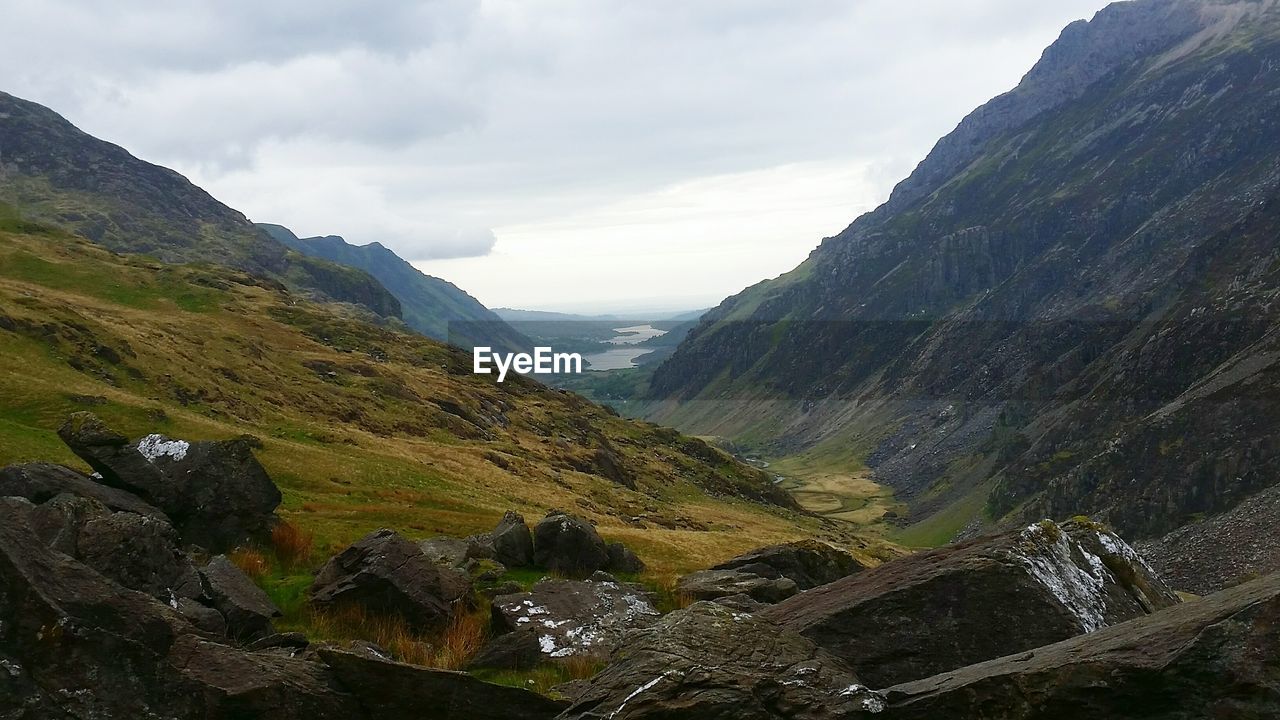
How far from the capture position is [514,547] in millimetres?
30531

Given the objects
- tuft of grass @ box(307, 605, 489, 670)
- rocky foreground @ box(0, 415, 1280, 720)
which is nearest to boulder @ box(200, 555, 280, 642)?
rocky foreground @ box(0, 415, 1280, 720)

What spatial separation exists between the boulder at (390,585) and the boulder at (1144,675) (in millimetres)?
12956

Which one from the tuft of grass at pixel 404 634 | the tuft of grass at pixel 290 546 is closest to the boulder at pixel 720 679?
the tuft of grass at pixel 404 634

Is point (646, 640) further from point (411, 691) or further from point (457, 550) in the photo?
point (457, 550)

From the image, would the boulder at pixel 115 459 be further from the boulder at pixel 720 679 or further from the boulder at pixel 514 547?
the boulder at pixel 720 679

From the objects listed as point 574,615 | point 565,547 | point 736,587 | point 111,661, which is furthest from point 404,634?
point 565,547

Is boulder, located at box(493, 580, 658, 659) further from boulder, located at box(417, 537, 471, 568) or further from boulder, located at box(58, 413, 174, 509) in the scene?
boulder, located at box(58, 413, 174, 509)

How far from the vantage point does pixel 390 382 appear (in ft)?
357

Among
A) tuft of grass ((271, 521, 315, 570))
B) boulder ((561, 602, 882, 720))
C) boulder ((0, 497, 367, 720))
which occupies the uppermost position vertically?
boulder ((0, 497, 367, 720))

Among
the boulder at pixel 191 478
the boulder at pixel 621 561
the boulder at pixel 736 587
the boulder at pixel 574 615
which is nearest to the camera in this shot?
the boulder at pixel 574 615

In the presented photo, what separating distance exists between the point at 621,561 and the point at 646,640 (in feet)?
68.7

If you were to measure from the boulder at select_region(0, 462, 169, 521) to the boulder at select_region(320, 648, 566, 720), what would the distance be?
9.80m

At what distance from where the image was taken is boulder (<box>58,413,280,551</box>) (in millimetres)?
23422

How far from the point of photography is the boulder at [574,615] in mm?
18688
